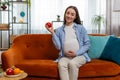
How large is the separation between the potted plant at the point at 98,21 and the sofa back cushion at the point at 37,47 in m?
2.36

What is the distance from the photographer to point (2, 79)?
7.68 ft

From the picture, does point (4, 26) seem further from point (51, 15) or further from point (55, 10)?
point (55, 10)

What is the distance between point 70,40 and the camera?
3240 millimetres

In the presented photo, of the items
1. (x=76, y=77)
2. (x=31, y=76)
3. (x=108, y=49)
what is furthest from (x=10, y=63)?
(x=108, y=49)

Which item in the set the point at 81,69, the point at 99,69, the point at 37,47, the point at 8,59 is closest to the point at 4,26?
the point at 37,47

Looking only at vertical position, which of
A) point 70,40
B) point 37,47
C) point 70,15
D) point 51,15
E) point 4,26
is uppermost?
point 51,15

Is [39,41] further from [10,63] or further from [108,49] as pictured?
[108,49]

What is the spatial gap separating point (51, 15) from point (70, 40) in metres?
2.50

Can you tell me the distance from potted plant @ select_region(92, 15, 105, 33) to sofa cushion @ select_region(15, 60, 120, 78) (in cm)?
264

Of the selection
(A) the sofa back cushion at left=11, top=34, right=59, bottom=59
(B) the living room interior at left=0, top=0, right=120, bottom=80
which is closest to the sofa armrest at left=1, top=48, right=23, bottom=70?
(A) the sofa back cushion at left=11, top=34, right=59, bottom=59

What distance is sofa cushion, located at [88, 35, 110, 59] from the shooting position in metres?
3.36

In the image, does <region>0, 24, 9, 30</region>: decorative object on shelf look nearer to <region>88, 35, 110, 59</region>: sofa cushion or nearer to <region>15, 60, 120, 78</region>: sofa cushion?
<region>15, 60, 120, 78</region>: sofa cushion

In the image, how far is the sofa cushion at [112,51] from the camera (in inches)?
124

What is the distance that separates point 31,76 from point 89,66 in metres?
0.72
